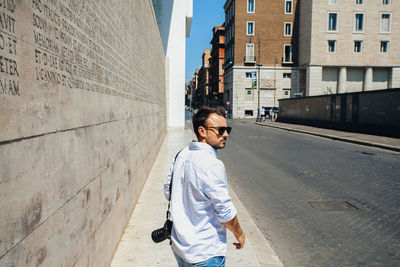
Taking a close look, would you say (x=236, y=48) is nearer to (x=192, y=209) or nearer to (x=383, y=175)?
(x=383, y=175)

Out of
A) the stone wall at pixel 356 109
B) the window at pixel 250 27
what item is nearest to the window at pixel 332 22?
the window at pixel 250 27

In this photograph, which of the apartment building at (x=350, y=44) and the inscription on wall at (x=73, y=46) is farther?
the apartment building at (x=350, y=44)

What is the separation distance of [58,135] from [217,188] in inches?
41.5

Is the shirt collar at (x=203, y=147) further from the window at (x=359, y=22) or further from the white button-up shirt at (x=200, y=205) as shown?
the window at (x=359, y=22)

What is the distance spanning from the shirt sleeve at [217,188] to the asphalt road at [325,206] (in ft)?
6.89

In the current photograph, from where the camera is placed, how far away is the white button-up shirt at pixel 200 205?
191 centimetres

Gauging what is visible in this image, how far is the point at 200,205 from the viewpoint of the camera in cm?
199

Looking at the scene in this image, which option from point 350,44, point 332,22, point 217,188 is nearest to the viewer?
point 217,188

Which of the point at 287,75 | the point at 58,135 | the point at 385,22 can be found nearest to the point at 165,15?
the point at 58,135

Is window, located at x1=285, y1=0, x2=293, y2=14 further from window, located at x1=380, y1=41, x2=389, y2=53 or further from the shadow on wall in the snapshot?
the shadow on wall

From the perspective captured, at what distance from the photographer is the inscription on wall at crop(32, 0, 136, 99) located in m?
1.85

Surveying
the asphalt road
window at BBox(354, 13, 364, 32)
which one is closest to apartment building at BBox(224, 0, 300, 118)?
window at BBox(354, 13, 364, 32)

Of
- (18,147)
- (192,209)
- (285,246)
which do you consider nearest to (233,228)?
(192,209)

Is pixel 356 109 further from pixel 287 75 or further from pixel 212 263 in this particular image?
pixel 287 75
